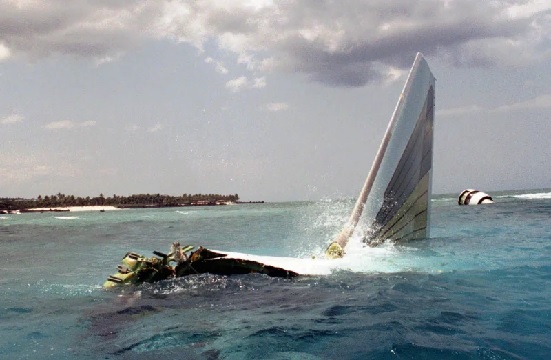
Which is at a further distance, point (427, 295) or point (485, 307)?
point (427, 295)

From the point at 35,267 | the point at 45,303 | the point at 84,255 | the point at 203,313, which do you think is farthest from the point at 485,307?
Result: the point at 84,255

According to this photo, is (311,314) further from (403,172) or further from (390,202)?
(403,172)

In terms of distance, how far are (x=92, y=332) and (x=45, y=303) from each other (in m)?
2.82

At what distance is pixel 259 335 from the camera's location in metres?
5.18

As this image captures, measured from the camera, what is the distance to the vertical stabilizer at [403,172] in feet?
36.4

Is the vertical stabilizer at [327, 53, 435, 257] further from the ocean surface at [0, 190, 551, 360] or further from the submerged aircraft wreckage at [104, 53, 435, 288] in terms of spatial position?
the ocean surface at [0, 190, 551, 360]

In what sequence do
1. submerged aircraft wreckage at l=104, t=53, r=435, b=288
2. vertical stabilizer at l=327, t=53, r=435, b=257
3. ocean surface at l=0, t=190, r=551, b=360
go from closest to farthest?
ocean surface at l=0, t=190, r=551, b=360 < submerged aircraft wreckage at l=104, t=53, r=435, b=288 < vertical stabilizer at l=327, t=53, r=435, b=257

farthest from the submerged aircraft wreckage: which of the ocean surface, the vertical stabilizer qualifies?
the ocean surface

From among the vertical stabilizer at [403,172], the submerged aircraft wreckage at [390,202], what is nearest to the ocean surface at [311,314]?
the submerged aircraft wreckage at [390,202]

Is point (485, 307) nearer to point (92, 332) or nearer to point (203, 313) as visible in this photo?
point (203, 313)

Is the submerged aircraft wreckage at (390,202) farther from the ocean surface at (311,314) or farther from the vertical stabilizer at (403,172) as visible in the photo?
the ocean surface at (311,314)

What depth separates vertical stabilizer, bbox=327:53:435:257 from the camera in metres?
11.1

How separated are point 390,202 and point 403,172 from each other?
0.88 metres

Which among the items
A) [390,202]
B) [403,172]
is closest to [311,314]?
[390,202]
